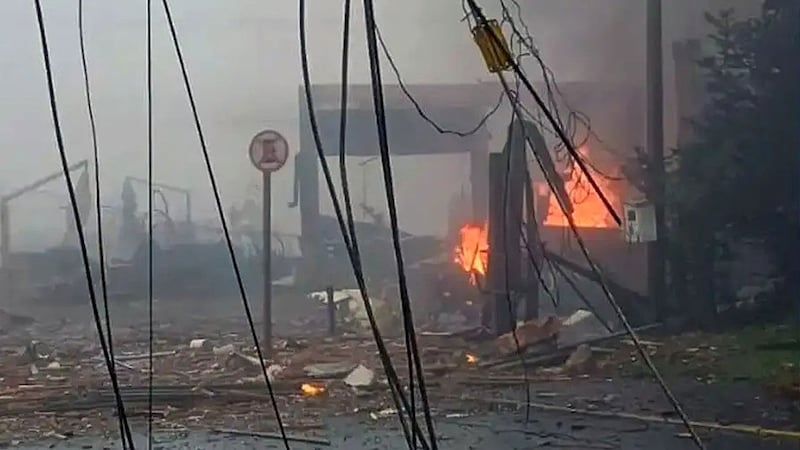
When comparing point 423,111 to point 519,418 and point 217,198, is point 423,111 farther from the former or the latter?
point 519,418

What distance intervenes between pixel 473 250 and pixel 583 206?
0.41 ft

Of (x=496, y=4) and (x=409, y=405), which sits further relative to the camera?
(x=496, y=4)

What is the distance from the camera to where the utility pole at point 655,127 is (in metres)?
1.12

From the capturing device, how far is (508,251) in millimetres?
1104

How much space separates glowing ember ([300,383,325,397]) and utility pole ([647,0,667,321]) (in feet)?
1.22

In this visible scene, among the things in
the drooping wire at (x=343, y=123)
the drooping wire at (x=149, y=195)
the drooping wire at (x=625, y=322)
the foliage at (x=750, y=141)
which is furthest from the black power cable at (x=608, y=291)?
the drooping wire at (x=149, y=195)

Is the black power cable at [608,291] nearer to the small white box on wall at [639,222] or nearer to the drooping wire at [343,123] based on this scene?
the small white box on wall at [639,222]

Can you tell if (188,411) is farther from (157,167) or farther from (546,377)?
(546,377)

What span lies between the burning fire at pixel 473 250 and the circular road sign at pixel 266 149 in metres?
0.21

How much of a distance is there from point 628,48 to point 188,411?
61 centimetres

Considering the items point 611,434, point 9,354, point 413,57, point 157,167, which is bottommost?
point 611,434

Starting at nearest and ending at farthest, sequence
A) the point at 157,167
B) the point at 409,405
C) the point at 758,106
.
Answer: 1. the point at 409,405
2. the point at 157,167
3. the point at 758,106

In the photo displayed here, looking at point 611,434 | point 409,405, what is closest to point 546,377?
point 611,434

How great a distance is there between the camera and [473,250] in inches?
43.2
